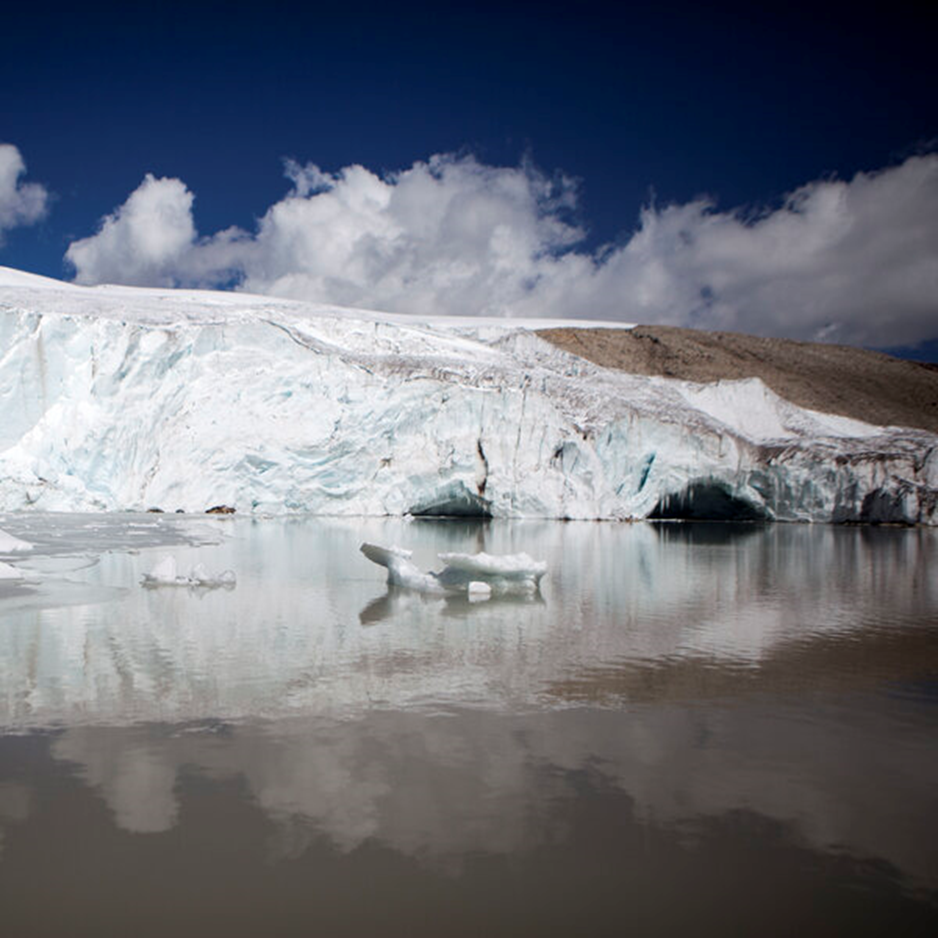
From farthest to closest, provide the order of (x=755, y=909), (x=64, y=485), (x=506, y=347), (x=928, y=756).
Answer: (x=506, y=347) → (x=64, y=485) → (x=928, y=756) → (x=755, y=909)

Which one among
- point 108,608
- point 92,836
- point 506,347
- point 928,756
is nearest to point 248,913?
point 92,836

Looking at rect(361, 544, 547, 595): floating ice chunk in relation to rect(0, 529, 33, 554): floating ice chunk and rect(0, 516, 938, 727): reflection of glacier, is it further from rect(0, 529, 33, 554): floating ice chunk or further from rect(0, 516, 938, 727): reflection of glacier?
rect(0, 529, 33, 554): floating ice chunk

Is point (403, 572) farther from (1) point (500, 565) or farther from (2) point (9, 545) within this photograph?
(2) point (9, 545)

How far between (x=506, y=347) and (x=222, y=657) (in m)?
23.4

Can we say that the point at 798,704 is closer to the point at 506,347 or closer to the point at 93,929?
the point at 93,929

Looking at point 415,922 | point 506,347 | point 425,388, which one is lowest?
point 415,922

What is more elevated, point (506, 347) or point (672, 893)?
point (506, 347)

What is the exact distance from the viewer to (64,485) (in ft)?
57.2

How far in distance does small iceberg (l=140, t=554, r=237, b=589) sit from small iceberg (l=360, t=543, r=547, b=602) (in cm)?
136

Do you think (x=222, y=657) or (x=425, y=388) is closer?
(x=222, y=657)

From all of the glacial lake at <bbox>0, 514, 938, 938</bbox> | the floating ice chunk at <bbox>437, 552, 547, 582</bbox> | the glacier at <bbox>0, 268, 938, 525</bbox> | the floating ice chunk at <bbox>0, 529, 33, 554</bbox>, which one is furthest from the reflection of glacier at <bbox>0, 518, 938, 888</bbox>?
the glacier at <bbox>0, 268, 938, 525</bbox>

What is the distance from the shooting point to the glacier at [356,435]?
716 inches

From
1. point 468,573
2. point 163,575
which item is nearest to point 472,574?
point 468,573

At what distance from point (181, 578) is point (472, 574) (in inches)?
98.1
